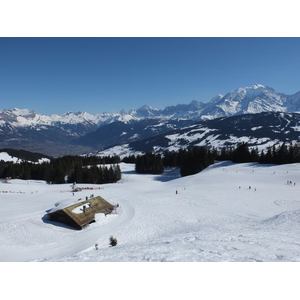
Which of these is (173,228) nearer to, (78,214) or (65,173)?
(78,214)

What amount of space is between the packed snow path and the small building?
1.06m

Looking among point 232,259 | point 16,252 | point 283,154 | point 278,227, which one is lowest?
point 16,252

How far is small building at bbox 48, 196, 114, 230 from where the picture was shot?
1114 inches

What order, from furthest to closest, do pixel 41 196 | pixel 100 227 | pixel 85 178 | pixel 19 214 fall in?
pixel 85 178 → pixel 41 196 → pixel 19 214 → pixel 100 227

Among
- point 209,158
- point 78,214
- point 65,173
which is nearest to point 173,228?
point 78,214

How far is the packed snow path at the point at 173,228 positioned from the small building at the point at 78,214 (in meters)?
1.06

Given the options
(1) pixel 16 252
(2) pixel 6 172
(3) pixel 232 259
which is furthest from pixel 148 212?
(2) pixel 6 172

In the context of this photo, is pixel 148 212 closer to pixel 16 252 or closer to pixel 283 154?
pixel 16 252

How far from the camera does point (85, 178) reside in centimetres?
7988

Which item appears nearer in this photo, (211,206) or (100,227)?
(100,227)

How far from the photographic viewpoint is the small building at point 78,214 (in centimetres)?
2831

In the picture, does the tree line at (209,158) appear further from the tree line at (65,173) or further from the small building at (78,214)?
the small building at (78,214)

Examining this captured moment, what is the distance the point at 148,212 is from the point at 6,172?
88.2m

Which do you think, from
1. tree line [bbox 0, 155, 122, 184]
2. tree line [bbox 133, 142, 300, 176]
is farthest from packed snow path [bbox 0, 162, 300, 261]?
tree line [bbox 0, 155, 122, 184]
